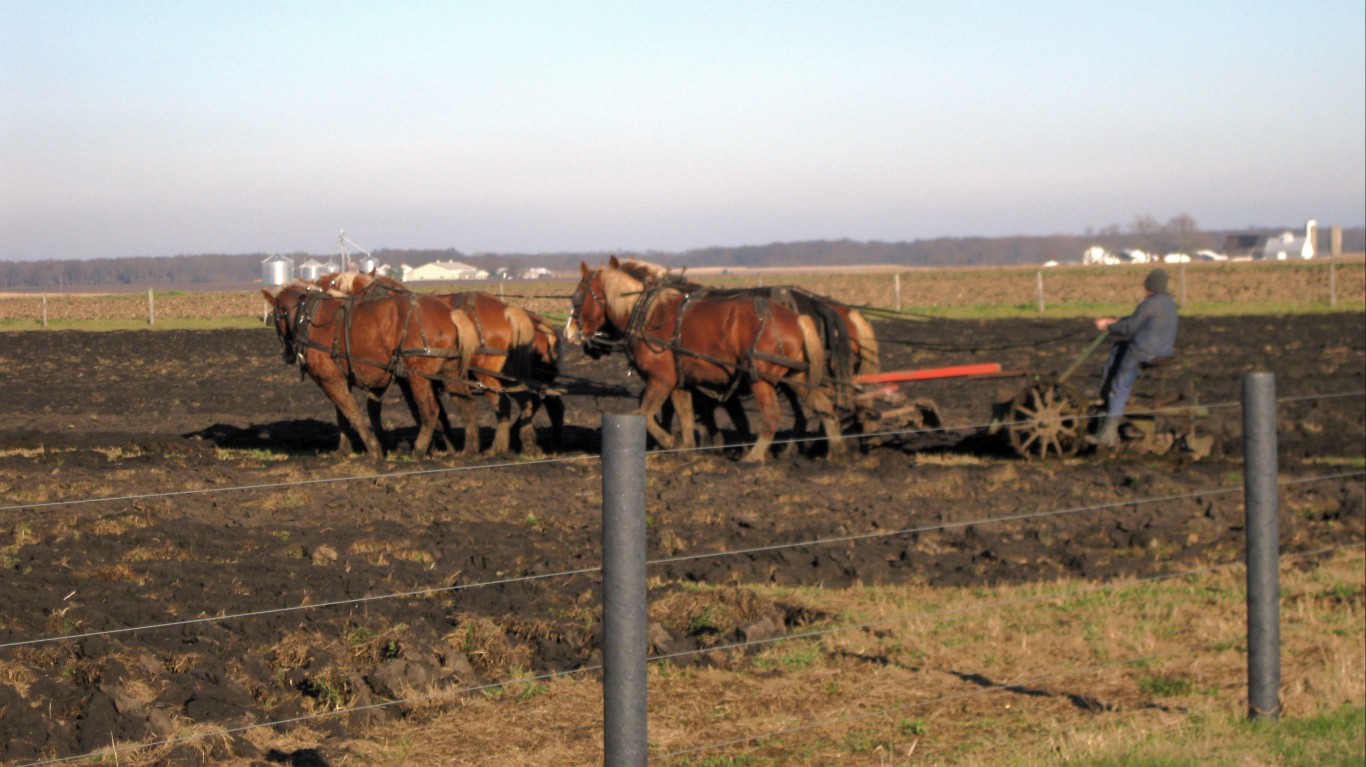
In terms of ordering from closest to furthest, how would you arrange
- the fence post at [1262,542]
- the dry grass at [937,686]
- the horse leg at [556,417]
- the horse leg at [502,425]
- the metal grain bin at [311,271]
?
the fence post at [1262,542] → the dry grass at [937,686] → the horse leg at [502,425] → the metal grain bin at [311,271] → the horse leg at [556,417]

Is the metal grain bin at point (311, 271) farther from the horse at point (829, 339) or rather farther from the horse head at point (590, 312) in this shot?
the horse at point (829, 339)

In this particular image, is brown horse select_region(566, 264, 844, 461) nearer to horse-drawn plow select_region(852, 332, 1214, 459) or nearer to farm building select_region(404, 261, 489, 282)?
horse-drawn plow select_region(852, 332, 1214, 459)

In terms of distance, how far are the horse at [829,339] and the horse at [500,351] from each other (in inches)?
52.0

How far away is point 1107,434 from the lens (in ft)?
43.3

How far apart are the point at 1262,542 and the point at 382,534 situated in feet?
20.1

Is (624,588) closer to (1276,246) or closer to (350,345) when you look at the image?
(350,345)

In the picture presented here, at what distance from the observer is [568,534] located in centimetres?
1007

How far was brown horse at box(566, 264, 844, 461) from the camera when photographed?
13719 millimetres

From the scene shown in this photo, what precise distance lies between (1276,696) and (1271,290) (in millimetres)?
43338

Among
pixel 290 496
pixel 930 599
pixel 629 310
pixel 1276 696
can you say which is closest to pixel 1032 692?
pixel 1276 696

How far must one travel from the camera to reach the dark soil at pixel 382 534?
634 cm

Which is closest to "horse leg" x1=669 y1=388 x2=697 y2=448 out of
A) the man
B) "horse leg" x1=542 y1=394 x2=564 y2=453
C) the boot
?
"horse leg" x1=542 y1=394 x2=564 y2=453

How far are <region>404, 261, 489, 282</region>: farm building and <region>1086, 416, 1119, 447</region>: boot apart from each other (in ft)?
25.4

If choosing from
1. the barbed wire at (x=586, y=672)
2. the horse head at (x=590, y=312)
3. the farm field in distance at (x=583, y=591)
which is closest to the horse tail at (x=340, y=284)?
the farm field in distance at (x=583, y=591)
